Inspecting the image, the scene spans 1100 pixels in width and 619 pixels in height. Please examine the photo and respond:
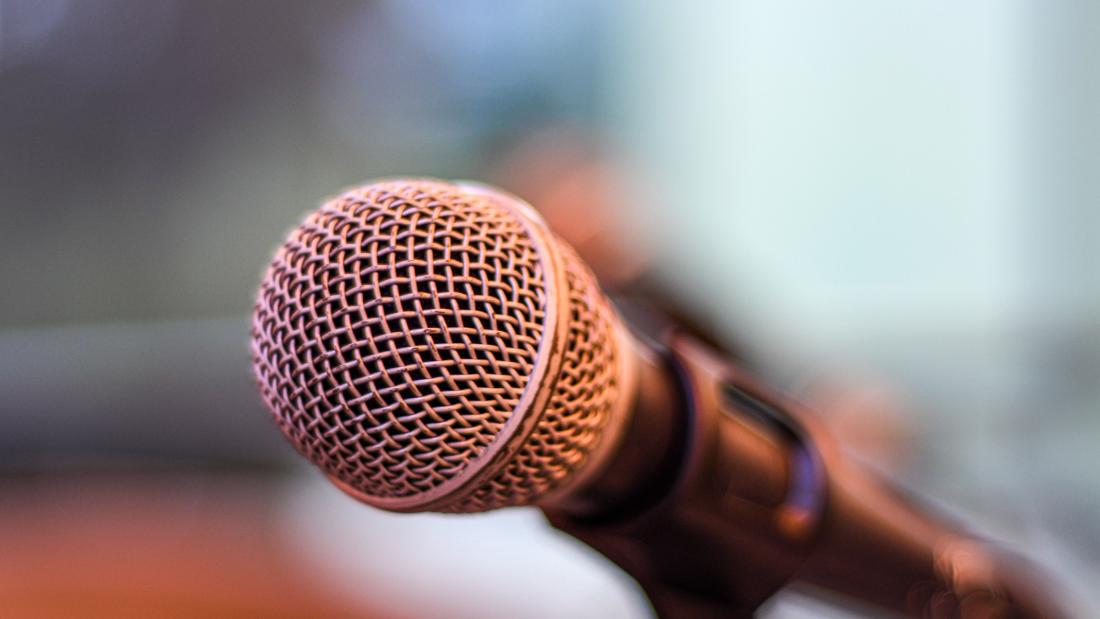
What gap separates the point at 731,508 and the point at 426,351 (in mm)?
215

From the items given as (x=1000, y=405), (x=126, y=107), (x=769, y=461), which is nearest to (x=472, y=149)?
(x=126, y=107)

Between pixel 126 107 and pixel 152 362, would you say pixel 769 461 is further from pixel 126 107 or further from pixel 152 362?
pixel 126 107

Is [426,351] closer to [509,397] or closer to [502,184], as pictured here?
[509,397]

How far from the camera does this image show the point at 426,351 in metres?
0.39

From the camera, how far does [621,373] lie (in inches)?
18.1

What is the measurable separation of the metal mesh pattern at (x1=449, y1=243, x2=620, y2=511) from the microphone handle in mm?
31

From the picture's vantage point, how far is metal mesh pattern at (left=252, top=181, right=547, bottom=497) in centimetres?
39

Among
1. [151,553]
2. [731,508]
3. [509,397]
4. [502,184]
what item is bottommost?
[151,553]

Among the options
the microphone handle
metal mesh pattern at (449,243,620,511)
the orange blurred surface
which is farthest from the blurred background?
metal mesh pattern at (449,243,620,511)

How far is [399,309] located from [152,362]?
331cm

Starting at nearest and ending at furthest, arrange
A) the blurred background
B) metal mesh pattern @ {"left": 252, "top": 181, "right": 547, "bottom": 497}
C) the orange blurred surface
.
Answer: metal mesh pattern @ {"left": 252, "top": 181, "right": 547, "bottom": 497}
the orange blurred surface
the blurred background

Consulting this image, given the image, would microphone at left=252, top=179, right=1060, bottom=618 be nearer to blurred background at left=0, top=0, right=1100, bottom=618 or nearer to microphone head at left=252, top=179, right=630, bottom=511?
microphone head at left=252, top=179, right=630, bottom=511

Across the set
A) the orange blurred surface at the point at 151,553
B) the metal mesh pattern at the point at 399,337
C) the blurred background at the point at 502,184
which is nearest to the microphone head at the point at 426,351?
the metal mesh pattern at the point at 399,337

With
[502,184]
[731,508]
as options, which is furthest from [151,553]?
[731,508]
